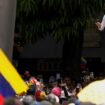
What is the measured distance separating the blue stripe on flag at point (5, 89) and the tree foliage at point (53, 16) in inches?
196

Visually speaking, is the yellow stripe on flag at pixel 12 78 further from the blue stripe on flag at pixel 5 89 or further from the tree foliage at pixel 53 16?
the tree foliage at pixel 53 16

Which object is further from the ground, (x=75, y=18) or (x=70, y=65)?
(x=75, y=18)

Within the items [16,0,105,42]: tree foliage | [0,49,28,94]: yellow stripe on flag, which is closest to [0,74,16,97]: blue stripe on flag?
[0,49,28,94]: yellow stripe on flag

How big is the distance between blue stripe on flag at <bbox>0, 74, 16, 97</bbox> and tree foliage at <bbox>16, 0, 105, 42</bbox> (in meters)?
4.98

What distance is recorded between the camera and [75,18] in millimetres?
9719

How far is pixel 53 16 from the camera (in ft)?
32.9

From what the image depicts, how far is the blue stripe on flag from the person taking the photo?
4.49 metres

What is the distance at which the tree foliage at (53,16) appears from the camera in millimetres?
9602

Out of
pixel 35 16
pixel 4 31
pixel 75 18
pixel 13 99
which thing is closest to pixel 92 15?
pixel 75 18

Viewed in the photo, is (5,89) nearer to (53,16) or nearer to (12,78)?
(12,78)

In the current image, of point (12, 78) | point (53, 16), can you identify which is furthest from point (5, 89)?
point (53, 16)

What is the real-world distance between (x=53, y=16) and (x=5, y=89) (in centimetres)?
562

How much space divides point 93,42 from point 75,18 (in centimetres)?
500

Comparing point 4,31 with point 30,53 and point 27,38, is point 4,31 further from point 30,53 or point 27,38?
point 30,53
